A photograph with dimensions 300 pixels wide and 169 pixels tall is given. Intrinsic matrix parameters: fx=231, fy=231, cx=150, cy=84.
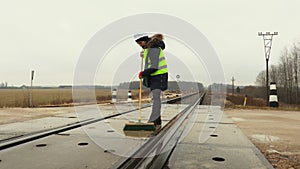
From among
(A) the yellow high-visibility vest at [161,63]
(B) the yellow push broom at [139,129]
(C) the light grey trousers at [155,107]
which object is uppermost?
(A) the yellow high-visibility vest at [161,63]

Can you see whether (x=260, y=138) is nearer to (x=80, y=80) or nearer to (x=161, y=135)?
(x=161, y=135)

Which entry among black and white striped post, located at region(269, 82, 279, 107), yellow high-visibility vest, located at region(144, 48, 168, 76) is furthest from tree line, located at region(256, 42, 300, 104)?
yellow high-visibility vest, located at region(144, 48, 168, 76)

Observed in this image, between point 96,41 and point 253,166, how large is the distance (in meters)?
Answer: 3.12

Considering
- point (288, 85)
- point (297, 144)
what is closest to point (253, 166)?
point (297, 144)

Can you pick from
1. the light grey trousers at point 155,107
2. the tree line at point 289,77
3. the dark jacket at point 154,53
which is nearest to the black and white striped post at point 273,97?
the light grey trousers at point 155,107

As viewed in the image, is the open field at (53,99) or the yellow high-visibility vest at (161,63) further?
the open field at (53,99)

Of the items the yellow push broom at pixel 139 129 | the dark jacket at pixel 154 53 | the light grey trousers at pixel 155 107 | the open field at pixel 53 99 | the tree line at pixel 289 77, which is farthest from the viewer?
the tree line at pixel 289 77

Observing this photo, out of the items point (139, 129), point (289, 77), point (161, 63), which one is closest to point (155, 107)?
point (139, 129)

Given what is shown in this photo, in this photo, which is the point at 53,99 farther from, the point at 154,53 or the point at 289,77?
the point at 289,77

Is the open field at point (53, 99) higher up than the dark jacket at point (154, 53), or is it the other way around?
the dark jacket at point (154, 53)

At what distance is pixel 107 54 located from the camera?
→ 13.7 feet

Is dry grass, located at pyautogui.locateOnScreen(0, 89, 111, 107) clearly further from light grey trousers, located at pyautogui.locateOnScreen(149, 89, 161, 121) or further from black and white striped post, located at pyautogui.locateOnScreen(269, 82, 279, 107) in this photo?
black and white striped post, located at pyautogui.locateOnScreen(269, 82, 279, 107)

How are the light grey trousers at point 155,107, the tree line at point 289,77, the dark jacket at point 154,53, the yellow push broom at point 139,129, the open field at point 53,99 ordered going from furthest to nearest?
the tree line at point 289,77 < the open field at point 53,99 < the light grey trousers at point 155,107 < the dark jacket at point 154,53 < the yellow push broom at point 139,129

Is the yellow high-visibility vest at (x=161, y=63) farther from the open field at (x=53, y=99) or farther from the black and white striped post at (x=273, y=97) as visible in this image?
the black and white striped post at (x=273, y=97)
